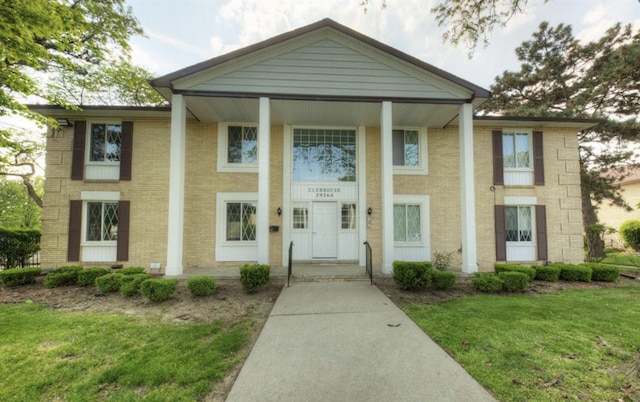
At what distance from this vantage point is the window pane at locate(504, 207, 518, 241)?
30.7ft

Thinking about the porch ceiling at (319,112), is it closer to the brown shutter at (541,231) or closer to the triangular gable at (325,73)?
the triangular gable at (325,73)

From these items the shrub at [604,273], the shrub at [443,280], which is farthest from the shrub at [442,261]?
the shrub at [604,273]

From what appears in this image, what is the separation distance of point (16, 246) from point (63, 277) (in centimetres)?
454

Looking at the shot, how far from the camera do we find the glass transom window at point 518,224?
368 inches

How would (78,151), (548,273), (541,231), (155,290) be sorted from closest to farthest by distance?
(155,290), (548,273), (78,151), (541,231)

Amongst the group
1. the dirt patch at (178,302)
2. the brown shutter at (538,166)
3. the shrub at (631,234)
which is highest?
the brown shutter at (538,166)

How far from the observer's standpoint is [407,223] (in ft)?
30.8

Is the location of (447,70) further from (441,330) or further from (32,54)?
(32,54)

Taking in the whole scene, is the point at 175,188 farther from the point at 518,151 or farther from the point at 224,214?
the point at 518,151

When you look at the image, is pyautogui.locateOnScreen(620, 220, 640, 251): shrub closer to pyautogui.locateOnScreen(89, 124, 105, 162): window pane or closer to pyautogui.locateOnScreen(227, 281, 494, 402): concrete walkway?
pyautogui.locateOnScreen(227, 281, 494, 402): concrete walkway

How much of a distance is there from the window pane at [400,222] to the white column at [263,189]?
4.74 meters

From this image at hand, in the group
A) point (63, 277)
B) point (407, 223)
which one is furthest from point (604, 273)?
point (63, 277)

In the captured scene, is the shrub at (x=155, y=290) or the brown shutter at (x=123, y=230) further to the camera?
the brown shutter at (x=123, y=230)

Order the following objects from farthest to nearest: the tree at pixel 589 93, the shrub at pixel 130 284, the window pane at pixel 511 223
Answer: the tree at pixel 589 93 < the window pane at pixel 511 223 < the shrub at pixel 130 284
